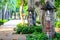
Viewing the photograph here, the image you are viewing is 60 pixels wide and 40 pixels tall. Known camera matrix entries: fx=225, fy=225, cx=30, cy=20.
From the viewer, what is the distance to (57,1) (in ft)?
76.7

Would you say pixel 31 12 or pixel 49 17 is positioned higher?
pixel 31 12

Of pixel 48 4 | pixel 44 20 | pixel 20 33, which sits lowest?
pixel 20 33

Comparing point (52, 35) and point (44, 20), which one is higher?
point (44, 20)

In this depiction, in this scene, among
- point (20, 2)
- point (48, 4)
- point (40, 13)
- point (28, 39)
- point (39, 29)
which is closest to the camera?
point (28, 39)

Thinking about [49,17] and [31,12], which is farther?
[31,12]

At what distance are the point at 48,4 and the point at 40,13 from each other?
1492 millimetres

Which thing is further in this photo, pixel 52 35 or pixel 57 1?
pixel 57 1

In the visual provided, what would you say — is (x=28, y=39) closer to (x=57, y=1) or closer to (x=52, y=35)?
(x=52, y=35)

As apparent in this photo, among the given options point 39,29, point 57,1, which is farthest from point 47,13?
point 57,1

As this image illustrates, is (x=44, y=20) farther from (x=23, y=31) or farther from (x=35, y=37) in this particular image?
(x=23, y=31)

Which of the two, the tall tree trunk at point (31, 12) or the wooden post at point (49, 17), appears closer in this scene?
the wooden post at point (49, 17)

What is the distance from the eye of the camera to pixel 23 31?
58.0ft

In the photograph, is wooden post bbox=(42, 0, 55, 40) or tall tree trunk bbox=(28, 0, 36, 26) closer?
wooden post bbox=(42, 0, 55, 40)

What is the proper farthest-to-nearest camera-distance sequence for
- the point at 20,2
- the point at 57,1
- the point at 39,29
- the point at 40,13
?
the point at 20,2 < the point at 57,1 < the point at 39,29 < the point at 40,13
